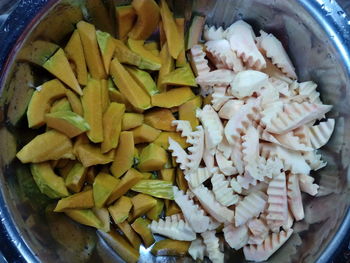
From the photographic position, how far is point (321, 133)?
1.18 meters

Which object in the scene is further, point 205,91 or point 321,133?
point 205,91

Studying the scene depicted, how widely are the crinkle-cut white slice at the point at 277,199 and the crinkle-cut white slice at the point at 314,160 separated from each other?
0.28 ft

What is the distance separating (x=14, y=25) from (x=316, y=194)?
821mm

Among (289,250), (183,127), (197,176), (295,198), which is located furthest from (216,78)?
(289,250)

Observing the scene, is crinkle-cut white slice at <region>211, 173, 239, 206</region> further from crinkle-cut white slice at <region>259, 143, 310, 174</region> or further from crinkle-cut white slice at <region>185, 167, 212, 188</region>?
crinkle-cut white slice at <region>259, 143, 310, 174</region>

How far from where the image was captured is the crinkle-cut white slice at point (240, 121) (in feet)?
3.91

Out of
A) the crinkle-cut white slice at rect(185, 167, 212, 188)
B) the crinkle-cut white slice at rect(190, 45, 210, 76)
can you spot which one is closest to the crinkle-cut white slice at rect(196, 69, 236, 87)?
the crinkle-cut white slice at rect(190, 45, 210, 76)

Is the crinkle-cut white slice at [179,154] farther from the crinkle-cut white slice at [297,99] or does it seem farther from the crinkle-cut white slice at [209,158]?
the crinkle-cut white slice at [297,99]

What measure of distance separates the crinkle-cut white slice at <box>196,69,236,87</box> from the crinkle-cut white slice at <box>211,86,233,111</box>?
0.04 feet

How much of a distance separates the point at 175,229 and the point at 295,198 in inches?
12.2

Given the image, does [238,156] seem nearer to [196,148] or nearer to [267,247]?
[196,148]

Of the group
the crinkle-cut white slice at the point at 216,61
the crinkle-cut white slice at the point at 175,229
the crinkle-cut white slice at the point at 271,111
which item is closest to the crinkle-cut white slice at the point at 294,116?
the crinkle-cut white slice at the point at 271,111

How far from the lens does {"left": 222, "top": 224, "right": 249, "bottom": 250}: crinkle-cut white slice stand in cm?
120

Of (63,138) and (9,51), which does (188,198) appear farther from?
(9,51)
